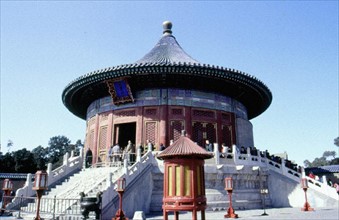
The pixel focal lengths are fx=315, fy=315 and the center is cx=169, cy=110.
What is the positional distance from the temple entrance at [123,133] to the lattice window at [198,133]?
386 centimetres

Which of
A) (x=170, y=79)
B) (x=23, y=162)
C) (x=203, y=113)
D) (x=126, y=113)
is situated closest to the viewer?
(x=170, y=79)

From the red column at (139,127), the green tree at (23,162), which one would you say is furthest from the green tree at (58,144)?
the red column at (139,127)

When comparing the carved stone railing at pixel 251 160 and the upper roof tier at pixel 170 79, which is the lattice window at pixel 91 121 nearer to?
the upper roof tier at pixel 170 79

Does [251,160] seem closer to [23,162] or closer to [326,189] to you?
[326,189]

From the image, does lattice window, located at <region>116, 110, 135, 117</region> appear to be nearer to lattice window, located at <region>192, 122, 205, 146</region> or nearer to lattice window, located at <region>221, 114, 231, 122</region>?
lattice window, located at <region>192, 122, 205, 146</region>

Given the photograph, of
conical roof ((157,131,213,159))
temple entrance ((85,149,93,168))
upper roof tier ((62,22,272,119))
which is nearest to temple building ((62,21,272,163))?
upper roof tier ((62,22,272,119))

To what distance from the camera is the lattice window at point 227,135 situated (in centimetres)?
1975

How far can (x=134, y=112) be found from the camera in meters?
19.3

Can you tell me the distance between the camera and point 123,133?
22250 millimetres

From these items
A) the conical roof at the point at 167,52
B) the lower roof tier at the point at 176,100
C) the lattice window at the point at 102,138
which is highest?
the conical roof at the point at 167,52

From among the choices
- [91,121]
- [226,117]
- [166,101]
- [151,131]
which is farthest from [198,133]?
[91,121]

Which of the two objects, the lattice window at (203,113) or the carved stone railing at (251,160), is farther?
the lattice window at (203,113)

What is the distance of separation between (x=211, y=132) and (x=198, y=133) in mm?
897

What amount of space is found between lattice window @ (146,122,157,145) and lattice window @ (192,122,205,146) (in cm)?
233
